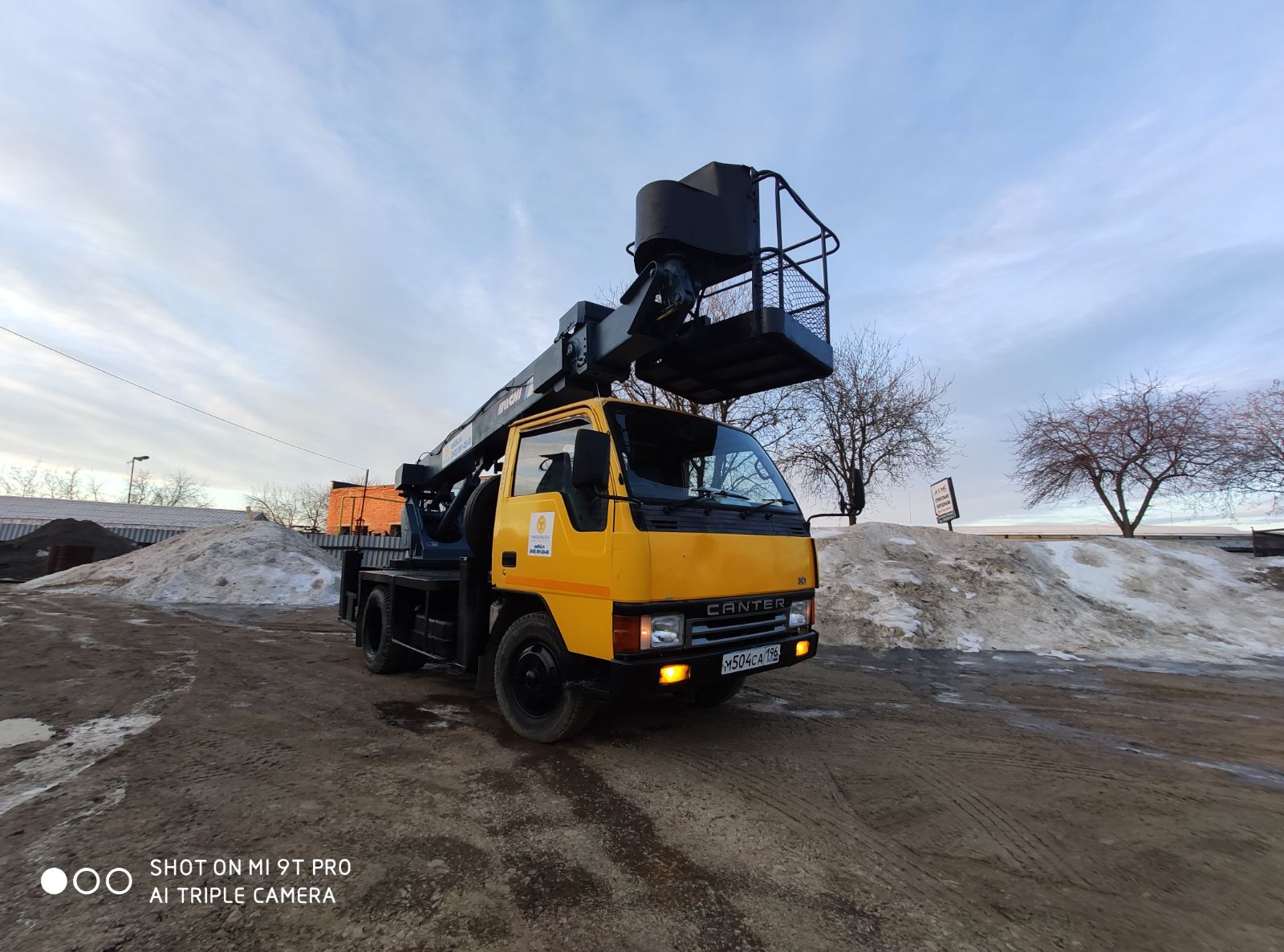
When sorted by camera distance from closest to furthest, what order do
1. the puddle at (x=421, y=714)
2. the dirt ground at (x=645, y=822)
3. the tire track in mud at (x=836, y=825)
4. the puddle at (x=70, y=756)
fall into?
1. the dirt ground at (x=645, y=822)
2. the tire track in mud at (x=836, y=825)
3. the puddle at (x=70, y=756)
4. the puddle at (x=421, y=714)

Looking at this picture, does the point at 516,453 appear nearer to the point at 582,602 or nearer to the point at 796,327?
the point at 582,602

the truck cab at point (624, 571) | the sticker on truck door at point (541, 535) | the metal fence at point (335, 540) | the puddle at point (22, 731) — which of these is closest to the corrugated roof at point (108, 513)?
the metal fence at point (335, 540)

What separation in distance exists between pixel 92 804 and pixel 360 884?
1.83 metres

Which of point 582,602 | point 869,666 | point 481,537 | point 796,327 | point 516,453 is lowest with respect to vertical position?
point 869,666

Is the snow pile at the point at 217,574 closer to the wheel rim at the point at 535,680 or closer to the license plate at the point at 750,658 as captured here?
the wheel rim at the point at 535,680

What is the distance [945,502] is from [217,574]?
18.4 metres

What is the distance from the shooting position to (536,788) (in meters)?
3.43

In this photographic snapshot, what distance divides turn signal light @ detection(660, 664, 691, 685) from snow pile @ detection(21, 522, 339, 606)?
13586 millimetres

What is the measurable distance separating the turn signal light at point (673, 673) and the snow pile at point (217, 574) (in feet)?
44.6

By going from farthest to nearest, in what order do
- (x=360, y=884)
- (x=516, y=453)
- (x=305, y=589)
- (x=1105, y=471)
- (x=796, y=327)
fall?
(x=1105, y=471) < (x=305, y=589) < (x=516, y=453) < (x=796, y=327) < (x=360, y=884)

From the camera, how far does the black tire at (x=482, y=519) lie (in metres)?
5.05

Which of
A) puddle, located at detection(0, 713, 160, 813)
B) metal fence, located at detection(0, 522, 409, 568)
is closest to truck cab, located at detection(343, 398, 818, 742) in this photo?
puddle, located at detection(0, 713, 160, 813)

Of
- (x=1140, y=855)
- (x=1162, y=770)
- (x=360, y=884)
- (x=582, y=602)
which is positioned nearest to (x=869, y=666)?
(x=1162, y=770)

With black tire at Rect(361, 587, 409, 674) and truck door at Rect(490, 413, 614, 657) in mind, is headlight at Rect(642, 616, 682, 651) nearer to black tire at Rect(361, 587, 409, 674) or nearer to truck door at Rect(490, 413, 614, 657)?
truck door at Rect(490, 413, 614, 657)
